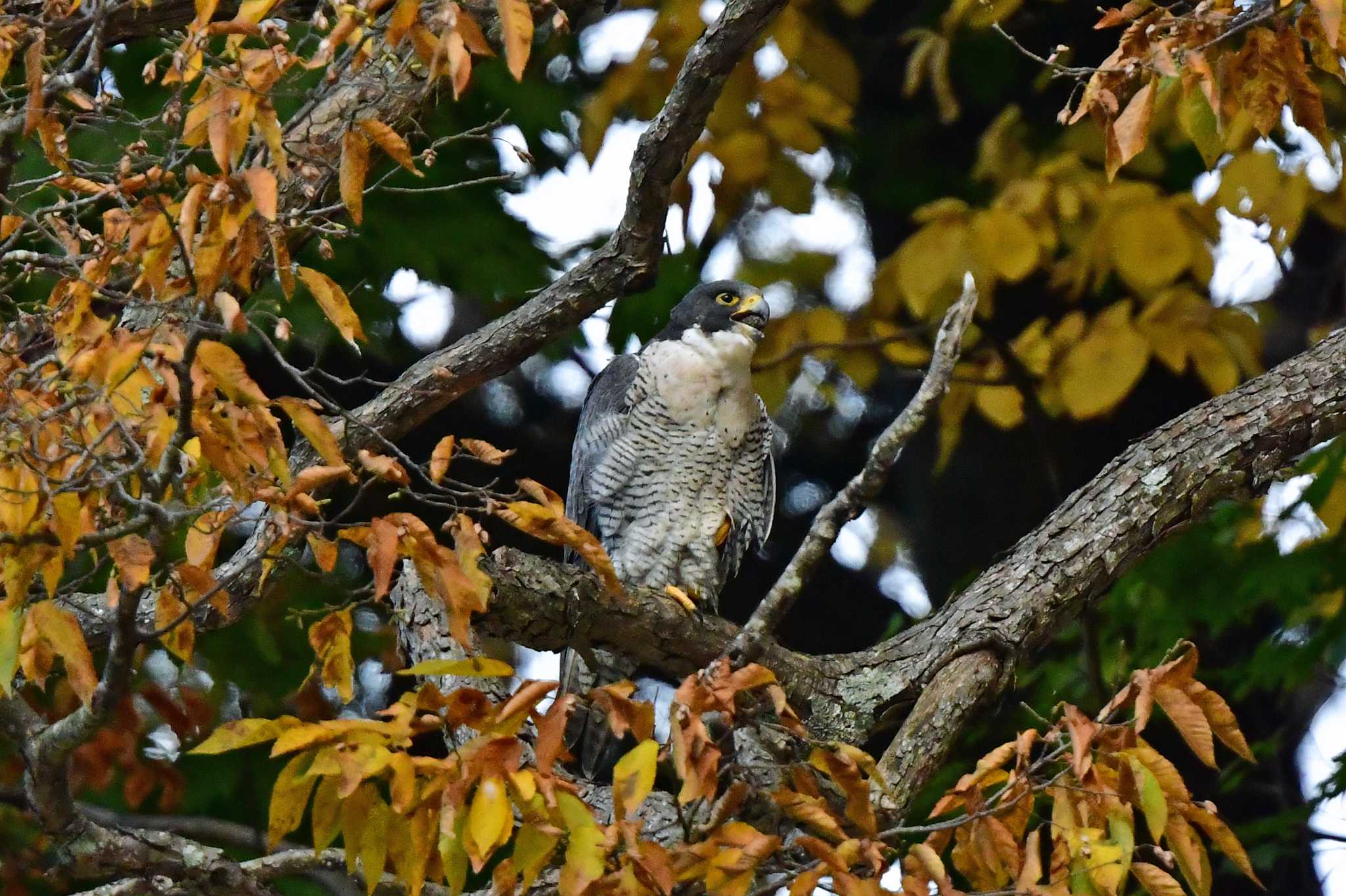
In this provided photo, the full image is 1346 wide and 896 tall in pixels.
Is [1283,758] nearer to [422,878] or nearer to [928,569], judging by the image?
[928,569]

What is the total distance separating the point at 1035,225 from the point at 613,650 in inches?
89.1

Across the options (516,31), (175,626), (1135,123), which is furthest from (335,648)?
(1135,123)

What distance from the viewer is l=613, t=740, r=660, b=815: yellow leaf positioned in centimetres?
234

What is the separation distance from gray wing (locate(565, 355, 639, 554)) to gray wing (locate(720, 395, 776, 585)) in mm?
433

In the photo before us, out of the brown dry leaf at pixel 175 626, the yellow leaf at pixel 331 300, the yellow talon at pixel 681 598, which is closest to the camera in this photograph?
the yellow leaf at pixel 331 300

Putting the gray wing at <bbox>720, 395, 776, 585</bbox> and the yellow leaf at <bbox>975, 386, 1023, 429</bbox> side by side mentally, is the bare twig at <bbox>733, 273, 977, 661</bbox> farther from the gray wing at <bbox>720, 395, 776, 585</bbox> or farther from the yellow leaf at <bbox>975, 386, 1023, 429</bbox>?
the gray wing at <bbox>720, 395, 776, 585</bbox>

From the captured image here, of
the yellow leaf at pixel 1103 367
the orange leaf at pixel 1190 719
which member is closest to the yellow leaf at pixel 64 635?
the orange leaf at pixel 1190 719

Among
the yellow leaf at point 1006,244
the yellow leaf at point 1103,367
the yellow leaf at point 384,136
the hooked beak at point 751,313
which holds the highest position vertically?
the yellow leaf at point 384,136

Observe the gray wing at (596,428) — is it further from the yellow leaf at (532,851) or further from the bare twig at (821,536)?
the yellow leaf at (532,851)

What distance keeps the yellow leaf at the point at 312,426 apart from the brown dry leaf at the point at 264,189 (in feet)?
0.90

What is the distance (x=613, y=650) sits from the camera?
3.95 meters

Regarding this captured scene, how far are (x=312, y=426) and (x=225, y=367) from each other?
177 mm

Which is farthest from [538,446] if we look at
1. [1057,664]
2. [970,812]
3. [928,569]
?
[970,812]

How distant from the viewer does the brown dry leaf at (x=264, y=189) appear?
233 cm
